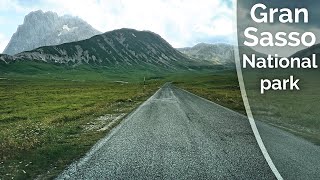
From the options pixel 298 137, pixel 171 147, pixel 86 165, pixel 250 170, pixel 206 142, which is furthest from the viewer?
pixel 298 137

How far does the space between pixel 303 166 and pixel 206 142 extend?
4.84 m

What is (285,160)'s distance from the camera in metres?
12.5

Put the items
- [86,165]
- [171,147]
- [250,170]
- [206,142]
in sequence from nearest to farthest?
[250,170], [86,165], [171,147], [206,142]

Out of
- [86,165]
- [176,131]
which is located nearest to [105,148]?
[86,165]

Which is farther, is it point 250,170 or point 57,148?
point 57,148

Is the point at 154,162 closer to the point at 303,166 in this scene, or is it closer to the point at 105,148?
the point at 105,148

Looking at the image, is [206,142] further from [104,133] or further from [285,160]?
[104,133]

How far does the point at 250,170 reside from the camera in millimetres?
11102

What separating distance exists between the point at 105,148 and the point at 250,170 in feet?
19.8

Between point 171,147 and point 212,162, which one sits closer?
point 212,162

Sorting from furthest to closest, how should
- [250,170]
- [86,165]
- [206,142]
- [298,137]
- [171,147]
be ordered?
[298,137] < [206,142] < [171,147] < [86,165] < [250,170]

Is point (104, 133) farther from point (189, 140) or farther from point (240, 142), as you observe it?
point (240, 142)

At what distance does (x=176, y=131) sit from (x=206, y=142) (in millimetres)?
3741

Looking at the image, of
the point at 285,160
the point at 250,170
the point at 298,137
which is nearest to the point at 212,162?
Result: the point at 250,170
